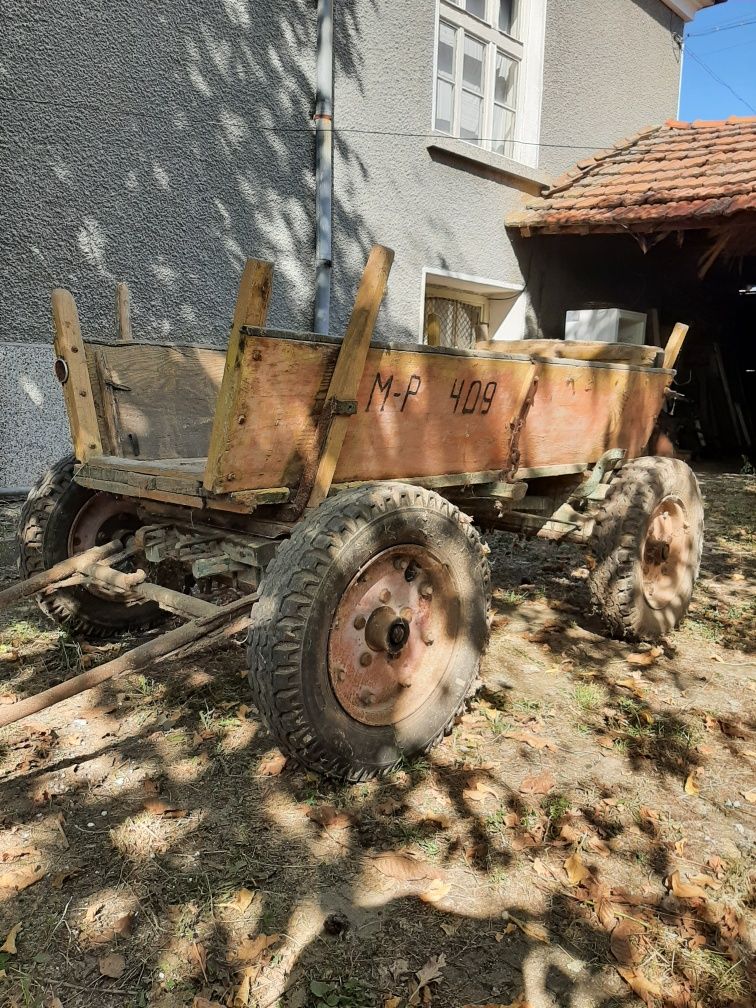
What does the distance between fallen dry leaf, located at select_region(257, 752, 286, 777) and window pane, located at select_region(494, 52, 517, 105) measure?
323 inches

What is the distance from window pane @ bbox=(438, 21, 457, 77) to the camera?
7.79m

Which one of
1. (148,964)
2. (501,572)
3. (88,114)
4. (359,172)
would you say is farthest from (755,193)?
(148,964)

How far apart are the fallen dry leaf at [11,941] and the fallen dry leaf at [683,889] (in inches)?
67.3

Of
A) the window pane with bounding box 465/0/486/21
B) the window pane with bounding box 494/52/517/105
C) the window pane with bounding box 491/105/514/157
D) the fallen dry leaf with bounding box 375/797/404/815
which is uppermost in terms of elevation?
the window pane with bounding box 465/0/486/21

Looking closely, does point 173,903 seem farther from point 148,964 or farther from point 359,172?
point 359,172

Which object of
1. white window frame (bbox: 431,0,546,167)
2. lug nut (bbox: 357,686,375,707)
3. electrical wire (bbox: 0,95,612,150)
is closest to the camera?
lug nut (bbox: 357,686,375,707)

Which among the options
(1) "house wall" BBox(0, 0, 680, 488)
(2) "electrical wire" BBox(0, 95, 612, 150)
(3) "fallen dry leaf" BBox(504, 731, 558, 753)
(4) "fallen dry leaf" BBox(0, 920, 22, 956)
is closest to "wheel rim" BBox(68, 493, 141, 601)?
(4) "fallen dry leaf" BBox(0, 920, 22, 956)

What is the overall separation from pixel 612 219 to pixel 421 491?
6.38m

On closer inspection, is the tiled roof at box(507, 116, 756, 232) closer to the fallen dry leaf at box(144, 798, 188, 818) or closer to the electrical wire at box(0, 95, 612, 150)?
the electrical wire at box(0, 95, 612, 150)

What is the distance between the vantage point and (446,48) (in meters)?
7.86

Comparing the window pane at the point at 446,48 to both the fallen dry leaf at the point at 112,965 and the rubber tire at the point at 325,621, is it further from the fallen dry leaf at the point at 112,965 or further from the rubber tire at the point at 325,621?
the fallen dry leaf at the point at 112,965

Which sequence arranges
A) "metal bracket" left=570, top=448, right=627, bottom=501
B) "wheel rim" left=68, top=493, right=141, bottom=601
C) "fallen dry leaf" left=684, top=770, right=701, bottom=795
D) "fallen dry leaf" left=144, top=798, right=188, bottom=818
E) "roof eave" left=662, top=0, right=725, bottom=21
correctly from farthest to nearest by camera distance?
1. "roof eave" left=662, top=0, right=725, bottom=21
2. "metal bracket" left=570, top=448, right=627, bottom=501
3. "wheel rim" left=68, top=493, right=141, bottom=601
4. "fallen dry leaf" left=684, top=770, right=701, bottom=795
5. "fallen dry leaf" left=144, top=798, right=188, bottom=818

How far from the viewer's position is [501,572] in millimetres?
5012

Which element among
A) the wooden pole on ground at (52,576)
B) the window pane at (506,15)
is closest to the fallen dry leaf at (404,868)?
the wooden pole on ground at (52,576)
